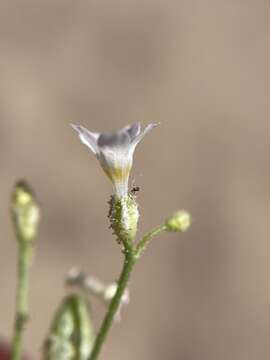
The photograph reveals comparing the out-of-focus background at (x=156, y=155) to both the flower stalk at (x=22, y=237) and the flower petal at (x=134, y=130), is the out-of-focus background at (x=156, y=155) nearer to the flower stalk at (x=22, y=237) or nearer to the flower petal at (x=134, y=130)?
the flower stalk at (x=22, y=237)

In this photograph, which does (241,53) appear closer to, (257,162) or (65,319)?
(257,162)

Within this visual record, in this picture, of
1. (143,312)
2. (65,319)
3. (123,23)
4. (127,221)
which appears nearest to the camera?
(127,221)

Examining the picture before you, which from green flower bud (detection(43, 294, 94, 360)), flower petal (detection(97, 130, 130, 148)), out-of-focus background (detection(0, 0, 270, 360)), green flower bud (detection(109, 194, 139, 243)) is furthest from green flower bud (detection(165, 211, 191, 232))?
out-of-focus background (detection(0, 0, 270, 360))

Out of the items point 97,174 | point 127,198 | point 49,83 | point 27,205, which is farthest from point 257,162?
point 127,198

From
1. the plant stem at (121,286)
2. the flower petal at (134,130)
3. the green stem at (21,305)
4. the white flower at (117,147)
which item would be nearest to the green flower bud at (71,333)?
the green stem at (21,305)

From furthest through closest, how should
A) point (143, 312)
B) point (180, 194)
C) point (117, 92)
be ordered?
1. point (117, 92)
2. point (180, 194)
3. point (143, 312)

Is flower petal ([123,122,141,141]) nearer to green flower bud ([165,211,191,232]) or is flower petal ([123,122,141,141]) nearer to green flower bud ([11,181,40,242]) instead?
green flower bud ([165,211,191,232])

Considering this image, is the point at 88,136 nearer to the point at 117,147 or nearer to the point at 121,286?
the point at 117,147
